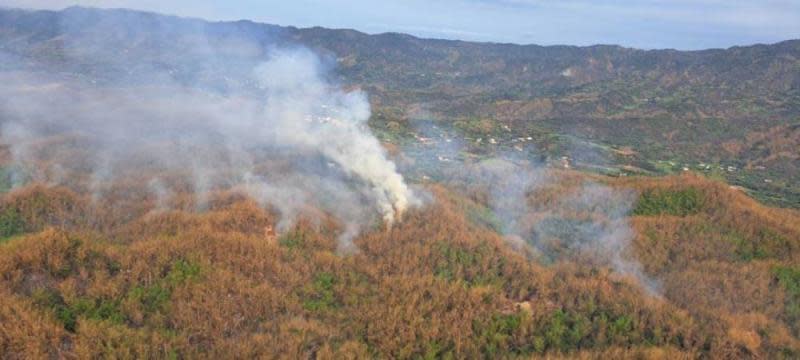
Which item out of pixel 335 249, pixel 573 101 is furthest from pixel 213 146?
pixel 573 101

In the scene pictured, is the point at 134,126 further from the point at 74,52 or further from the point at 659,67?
the point at 659,67

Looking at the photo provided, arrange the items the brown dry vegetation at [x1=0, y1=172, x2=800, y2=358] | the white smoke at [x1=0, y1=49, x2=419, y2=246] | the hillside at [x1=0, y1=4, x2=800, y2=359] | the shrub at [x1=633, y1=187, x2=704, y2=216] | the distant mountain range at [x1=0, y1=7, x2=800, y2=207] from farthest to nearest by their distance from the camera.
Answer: the distant mountain range at [x1=0, y1=7, x2=800, y2=207] → the shrub at [x1=633, y1=187, x2=704, y2=216] → the white smoke at [x1=0, y1=49, x2=419, y2=246] → the hillside at [x1=0, y1=4, x2=800, y2=359] → the brown dry vegetation at [x1=0, y1=172, x2=800, y2=358]

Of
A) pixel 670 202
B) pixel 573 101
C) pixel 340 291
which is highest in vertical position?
pixel 670 202

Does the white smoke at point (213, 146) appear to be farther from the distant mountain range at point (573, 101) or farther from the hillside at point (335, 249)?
the distant mountain range at point (573, 101)

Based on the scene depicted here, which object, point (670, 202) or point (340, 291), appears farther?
point (670, 202)

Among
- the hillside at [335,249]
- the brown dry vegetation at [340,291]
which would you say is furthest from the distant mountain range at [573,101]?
the brown dry vegetation at [340,291]

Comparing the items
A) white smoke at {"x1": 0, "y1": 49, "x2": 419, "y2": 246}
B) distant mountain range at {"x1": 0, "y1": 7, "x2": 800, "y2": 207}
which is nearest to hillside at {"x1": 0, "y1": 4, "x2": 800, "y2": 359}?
white smoke at {"x1": 0, "y1": 49, "x2": 419, "y2": 246}

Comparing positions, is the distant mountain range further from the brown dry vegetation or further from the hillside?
the brown dry vegetation

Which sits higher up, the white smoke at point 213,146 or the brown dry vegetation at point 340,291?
the white smoke at point 213,146

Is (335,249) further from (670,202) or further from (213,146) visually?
(670,202)
